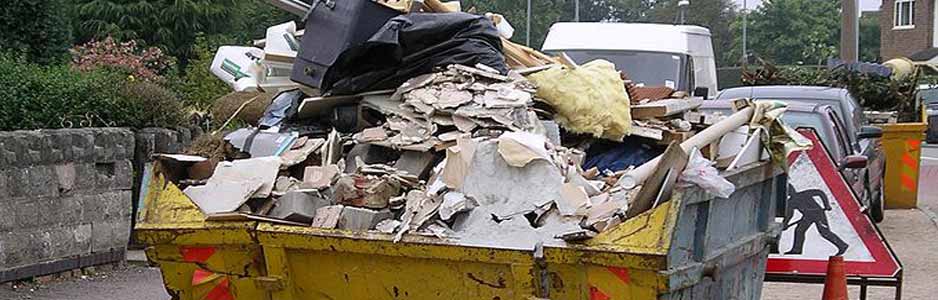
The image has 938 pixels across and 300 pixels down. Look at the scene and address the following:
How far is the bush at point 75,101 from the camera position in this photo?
1005 centimetres

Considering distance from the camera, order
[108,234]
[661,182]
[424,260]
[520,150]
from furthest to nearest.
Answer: [108,234] < [520,150] < [424,260] < [661,182]

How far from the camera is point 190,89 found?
1535cm

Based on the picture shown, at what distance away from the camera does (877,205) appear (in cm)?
1521

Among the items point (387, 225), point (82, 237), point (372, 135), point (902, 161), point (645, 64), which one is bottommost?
point (902, 161)

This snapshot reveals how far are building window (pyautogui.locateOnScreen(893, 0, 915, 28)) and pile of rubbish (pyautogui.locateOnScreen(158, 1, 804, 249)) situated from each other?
218 feet

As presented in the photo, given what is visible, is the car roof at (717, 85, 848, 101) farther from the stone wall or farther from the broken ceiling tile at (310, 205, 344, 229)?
the broken ceiling tile at (310, 205, 344, 229)

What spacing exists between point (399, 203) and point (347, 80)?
107 centimetres

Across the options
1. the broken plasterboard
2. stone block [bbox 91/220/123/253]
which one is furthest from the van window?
the broken plasterboard

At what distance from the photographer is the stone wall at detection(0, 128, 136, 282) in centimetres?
919

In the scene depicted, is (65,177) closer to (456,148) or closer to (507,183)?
(456,148)

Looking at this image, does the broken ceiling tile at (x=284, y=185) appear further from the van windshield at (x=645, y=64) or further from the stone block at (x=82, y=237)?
the van windshield at (x=645, y=64)

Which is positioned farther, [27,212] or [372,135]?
[27,212]

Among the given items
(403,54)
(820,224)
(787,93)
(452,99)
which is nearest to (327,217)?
(452,99)

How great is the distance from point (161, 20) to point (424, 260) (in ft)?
71.9
